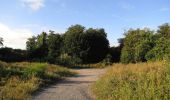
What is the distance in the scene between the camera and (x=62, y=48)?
6794 centimetres

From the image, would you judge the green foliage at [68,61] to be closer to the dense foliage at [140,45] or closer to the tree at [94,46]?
the tree at [94,46]

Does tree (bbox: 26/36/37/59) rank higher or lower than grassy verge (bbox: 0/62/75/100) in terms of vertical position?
higher

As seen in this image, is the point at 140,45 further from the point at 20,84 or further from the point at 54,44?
the point at 20,84

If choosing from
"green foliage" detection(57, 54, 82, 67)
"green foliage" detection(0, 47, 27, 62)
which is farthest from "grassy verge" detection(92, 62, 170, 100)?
"green foliage" detection(0, 47, 27, 62)

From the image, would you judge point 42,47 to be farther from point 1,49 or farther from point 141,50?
point 141,50

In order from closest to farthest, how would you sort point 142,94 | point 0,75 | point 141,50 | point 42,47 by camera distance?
1. point 142,94
2. point 0,75
3. point 141,50
4. point 42,47

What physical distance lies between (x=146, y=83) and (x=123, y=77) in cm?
453

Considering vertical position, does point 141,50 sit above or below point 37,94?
above

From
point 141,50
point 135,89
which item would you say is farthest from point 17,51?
point 135,89

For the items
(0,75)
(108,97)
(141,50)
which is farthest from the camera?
(141,50)

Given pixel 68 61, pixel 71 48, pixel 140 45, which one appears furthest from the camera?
pixel 71 48

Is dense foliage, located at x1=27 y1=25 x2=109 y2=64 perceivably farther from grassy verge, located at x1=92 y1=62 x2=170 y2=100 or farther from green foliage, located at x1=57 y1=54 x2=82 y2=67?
grassy verge, located at x1=92 y1=62 x2=170 y2=100

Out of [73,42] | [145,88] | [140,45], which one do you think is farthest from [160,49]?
[73,42]

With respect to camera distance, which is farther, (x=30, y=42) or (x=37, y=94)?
(x=30, y=42)
